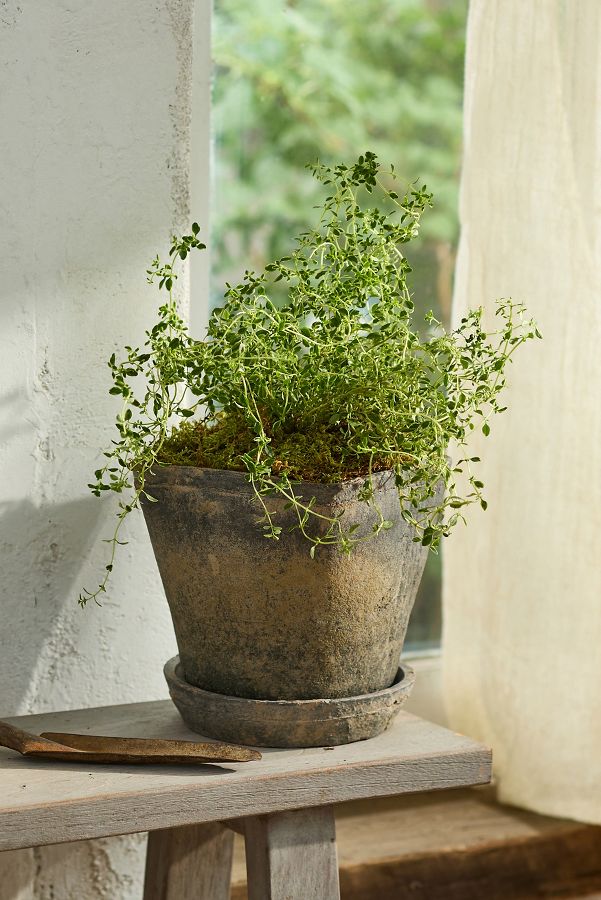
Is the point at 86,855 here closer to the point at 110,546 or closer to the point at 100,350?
the point at 110,546

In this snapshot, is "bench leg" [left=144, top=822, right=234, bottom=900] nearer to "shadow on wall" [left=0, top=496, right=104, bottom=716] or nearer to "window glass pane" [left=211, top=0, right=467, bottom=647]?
"shadow on wall" [left=0, top=496, right=104, bottom=716]

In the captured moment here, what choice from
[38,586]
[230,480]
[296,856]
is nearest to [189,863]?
[296,856]

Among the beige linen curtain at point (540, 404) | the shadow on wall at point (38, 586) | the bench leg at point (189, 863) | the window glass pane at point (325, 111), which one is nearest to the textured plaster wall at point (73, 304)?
the shadow on wall at point (38, 586)

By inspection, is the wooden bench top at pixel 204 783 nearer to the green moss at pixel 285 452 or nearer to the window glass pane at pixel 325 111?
Answer: the green moss at pixel 285 452

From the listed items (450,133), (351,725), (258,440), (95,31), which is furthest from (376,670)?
(450,133)

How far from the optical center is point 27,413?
1030mm

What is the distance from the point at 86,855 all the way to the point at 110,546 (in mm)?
338

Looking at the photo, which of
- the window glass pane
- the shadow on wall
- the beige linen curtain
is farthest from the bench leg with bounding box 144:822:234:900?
the window glass pane

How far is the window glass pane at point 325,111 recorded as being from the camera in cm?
141

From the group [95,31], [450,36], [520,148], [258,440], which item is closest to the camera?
[258,440]

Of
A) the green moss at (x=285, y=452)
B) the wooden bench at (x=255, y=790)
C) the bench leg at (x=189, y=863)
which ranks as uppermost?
the green moss at (x=285, y=452)

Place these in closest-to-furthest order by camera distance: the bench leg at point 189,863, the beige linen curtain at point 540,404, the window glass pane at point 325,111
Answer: the bench leg at point 189,863 < the beige linen curtain at point 540,404 < the window glass pane at point 325,111

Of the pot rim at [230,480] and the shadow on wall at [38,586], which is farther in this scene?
the shadow on wall at [38,586]

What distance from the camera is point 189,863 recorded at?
100cm
